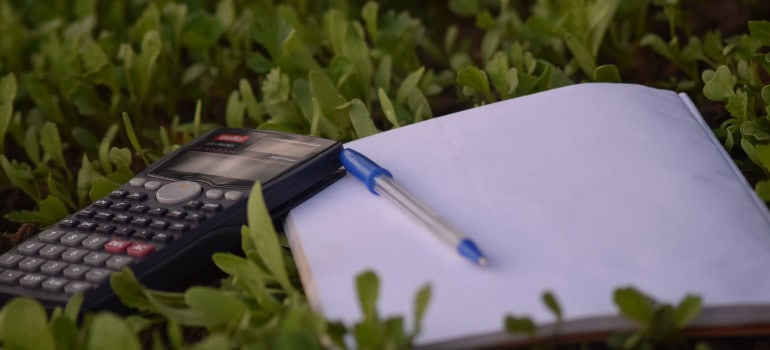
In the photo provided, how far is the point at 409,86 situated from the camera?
1134 millimetres

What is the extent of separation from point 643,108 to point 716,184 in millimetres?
149

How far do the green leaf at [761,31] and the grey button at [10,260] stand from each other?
793mm

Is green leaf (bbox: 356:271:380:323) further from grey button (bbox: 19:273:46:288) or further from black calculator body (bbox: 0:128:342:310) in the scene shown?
grey button (bbox: 19:273:46:288)

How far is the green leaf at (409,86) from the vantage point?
113 centimetres

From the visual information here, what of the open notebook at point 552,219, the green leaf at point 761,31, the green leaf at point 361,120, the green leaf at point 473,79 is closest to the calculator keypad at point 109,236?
the open notebook at point 552,219

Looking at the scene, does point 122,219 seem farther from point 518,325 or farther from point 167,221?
point 518,325

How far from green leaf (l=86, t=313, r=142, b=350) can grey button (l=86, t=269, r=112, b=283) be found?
A: 5.8 inches

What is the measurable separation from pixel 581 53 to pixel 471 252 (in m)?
0.51

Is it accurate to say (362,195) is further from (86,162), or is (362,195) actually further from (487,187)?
(86,162)

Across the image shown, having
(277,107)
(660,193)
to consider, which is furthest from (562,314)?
(277,107)

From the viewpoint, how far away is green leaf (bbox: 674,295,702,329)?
2.15ft

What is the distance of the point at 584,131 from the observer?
2.98ft

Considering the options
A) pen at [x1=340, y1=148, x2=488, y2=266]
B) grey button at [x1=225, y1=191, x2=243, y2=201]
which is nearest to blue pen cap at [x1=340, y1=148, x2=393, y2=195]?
pen at [x1=340, y1=148, x2=488, y2=266]

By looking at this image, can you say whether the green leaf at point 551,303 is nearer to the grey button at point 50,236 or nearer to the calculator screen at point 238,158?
the calculator screen at point 238,158
